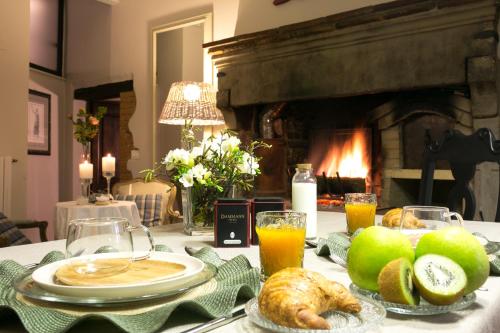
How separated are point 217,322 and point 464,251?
1.22 ft

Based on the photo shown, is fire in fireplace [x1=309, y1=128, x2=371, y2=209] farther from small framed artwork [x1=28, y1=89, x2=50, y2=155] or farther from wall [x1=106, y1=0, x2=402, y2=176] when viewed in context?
small framed artwork [x1=28, y1=89, x2=50, y2=155]

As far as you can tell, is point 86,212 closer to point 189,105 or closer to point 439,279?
point 189,105

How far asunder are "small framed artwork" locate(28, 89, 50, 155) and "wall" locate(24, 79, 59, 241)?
0.06 m

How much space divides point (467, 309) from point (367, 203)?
2.10 feet

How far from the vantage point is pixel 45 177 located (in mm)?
5598

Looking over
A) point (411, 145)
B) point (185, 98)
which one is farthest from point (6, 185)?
point (411, 145)

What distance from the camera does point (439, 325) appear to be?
24.6 inches

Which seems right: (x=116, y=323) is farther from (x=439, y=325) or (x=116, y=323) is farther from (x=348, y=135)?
(x=348, y=135)

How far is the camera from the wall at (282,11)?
11.8 ft

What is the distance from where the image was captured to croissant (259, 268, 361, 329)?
1.77 ft

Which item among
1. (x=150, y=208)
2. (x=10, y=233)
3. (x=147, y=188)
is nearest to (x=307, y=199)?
(x=10, y=233)

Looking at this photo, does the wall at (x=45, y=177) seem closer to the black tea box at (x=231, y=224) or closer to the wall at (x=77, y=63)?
the wall at (x=77, y=63)

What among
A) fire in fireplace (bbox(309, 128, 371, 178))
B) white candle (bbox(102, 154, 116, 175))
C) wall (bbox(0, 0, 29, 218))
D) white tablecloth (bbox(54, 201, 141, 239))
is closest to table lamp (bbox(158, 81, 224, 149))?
white candle (bbox(102, 154, 116, 175))

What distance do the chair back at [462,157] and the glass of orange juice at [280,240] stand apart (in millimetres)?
1259
